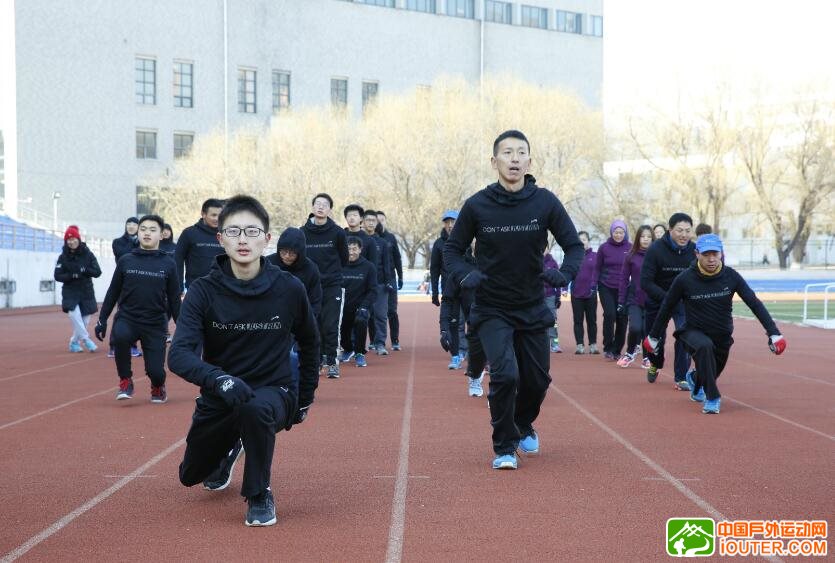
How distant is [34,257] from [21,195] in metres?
30.0

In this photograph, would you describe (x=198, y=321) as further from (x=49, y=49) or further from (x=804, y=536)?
(x=49, y=49)

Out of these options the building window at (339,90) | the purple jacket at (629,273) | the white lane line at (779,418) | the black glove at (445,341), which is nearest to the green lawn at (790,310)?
the purple jacket at (629,273)

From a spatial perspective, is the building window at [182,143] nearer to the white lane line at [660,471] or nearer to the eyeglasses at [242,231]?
the white lane line at [660,471]

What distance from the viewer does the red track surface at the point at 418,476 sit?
17.4 ft

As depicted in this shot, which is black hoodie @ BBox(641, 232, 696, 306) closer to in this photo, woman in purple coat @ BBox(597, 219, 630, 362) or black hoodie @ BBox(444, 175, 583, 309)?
woman in purple coat @ BBox(597, 219, 630, 362)

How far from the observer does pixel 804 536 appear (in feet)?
17.6

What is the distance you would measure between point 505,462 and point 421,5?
230ft

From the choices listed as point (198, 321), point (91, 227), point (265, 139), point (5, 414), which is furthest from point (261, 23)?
point (198, 321)

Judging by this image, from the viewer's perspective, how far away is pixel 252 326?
5.78m

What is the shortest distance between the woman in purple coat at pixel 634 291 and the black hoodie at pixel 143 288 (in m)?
6.26

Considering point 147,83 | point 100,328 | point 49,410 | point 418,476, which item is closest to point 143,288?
point 100,328

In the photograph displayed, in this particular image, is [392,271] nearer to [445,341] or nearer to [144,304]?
[445,341]

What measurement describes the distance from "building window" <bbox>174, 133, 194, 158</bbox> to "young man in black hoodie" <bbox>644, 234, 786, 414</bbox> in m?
58.9

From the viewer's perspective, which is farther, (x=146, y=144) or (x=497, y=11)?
(x=497, y=11)
